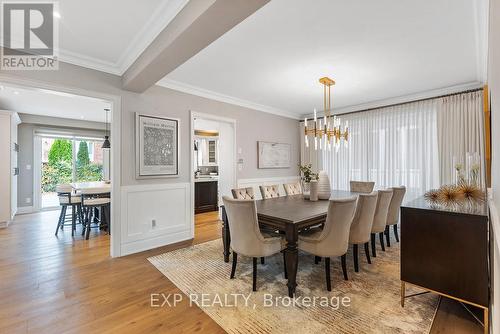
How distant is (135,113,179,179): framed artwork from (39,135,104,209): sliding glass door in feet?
16.4

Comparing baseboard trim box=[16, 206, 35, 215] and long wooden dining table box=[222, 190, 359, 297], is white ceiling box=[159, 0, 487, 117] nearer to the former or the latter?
long wooden dining table box=[222, 190, 359, 297]

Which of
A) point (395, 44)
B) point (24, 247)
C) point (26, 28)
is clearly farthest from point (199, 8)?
point (24, 247)

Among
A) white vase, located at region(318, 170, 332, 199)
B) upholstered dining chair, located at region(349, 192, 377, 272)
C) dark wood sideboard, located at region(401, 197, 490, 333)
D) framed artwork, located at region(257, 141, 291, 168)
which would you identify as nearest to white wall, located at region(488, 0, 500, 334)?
dark wood sideboard, located at region(401, 197, 490, 333)

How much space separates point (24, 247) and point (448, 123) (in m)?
7.28

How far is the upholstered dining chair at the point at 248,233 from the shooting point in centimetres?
219

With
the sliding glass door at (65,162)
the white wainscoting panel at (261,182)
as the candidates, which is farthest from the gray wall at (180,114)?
the sliding glass door at (65,162)

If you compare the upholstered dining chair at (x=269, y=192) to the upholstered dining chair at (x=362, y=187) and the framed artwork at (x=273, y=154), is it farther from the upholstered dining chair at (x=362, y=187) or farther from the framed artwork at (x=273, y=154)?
the upholstered dining chair at (x=362, y=187)

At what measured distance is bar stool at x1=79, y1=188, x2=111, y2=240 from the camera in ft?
13.3

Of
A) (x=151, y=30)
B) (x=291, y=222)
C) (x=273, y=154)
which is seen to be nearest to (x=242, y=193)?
(x=291, y=222)

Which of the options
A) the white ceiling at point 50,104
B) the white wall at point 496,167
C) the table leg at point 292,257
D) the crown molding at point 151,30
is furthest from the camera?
the white ceiling at point 50,104

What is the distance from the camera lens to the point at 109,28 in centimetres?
229

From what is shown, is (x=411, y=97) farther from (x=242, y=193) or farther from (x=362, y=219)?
(x=242, y=193)

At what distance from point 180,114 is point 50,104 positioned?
3479 millimetres

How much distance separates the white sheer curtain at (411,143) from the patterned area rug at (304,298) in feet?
7.16
